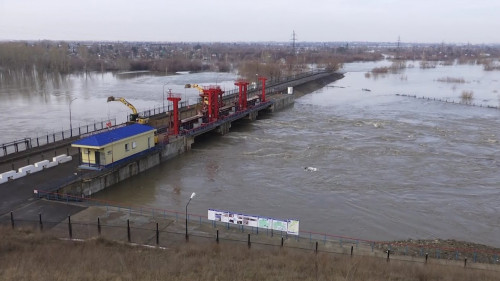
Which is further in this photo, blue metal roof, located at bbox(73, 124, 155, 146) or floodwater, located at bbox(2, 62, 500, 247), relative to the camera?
blue metal roof, located at bbox(73, 124, 155, 146)

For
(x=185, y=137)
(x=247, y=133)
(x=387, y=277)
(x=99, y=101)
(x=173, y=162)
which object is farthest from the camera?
(x=99, y=101)

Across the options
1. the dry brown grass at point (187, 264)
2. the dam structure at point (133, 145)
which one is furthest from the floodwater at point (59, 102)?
the dry brown grass at point (187, 264)

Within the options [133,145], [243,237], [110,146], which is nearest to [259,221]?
[243,237]

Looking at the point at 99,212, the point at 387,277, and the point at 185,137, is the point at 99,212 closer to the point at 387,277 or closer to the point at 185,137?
the point at 387,277

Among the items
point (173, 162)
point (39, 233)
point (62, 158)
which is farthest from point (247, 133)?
point (39, 233)

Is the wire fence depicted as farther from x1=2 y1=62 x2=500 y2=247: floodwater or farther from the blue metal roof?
the blue metal roof

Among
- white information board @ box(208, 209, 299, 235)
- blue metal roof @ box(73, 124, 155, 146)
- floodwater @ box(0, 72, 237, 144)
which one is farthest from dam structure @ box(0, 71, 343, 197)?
white information board @ box(208, 209, 299, 235)

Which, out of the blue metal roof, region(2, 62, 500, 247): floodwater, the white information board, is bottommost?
region(2, 62, 500, 247): floodwater
